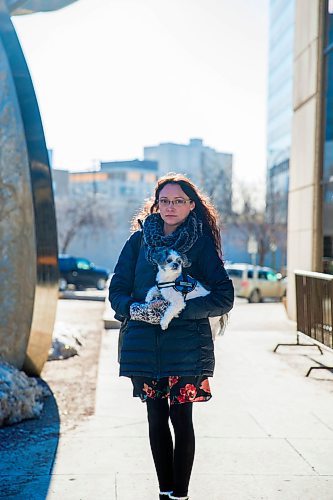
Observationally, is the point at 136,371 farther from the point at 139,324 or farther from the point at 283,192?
the point at 283,192

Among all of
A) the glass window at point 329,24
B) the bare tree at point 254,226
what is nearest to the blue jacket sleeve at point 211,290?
the glass window at point 329,24

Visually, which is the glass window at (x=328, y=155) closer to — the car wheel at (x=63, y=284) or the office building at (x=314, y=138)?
the office building at (x=314, y=138)

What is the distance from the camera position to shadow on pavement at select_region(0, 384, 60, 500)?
396 cm

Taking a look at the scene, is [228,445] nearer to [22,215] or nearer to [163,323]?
[163,323]

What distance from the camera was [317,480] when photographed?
163 inches

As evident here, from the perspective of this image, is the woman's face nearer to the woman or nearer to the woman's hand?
the woman

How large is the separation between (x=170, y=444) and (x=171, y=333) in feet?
1.86

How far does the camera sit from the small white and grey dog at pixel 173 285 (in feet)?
10.9

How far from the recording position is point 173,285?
336cm

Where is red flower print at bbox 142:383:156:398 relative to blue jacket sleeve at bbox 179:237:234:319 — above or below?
below

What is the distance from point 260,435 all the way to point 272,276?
75.7 ft

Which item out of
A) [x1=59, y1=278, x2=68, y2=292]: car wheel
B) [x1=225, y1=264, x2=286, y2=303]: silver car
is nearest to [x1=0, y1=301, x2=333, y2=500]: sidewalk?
[x1=225, y1=264, x2=286, y2=303]: silver car

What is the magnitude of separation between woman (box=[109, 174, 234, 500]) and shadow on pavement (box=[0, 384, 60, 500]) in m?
0.91

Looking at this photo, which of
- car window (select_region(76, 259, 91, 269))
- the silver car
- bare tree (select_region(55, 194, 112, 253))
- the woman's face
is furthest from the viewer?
bare tree (select_region(55, 194, 112, 253))
